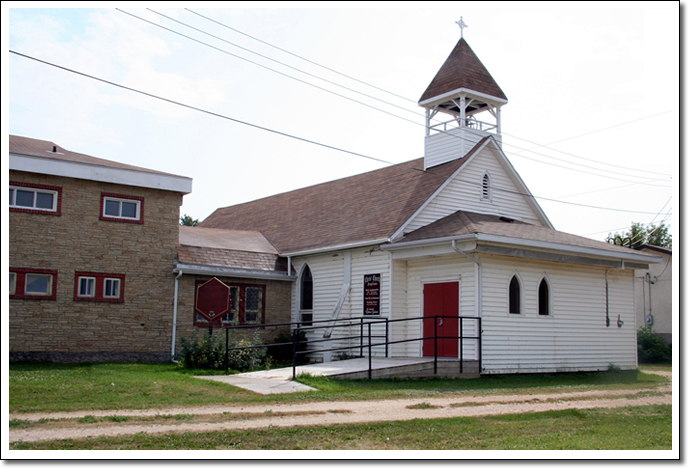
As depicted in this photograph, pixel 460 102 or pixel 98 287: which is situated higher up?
pixel 460 102

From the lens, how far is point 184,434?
8.73 metres

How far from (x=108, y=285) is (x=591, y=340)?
14880 mm

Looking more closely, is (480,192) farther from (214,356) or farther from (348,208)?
(214,356)

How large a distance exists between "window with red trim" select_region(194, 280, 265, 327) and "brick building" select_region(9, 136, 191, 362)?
211 cm

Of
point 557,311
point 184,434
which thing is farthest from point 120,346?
point 557,311

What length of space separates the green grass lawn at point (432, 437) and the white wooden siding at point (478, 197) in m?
10.8

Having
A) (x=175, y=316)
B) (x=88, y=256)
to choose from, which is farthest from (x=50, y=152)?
(x=175, y=316)

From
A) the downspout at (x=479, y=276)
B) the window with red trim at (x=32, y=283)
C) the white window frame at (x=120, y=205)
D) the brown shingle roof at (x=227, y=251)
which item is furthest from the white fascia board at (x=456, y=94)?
the window with red trim at (x=32, y=283)

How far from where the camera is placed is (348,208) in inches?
982

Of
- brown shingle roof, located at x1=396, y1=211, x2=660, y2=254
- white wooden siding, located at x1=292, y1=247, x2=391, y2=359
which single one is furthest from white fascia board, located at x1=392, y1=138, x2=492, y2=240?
white wooden siding, located at x1=292, y1=247, x2=391, y2=359

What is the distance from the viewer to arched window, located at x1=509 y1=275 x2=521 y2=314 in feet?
62.2

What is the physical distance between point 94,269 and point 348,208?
946 centimetres

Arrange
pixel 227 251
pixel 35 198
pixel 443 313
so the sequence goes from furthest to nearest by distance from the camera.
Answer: pixel 227 251
pixel 443 313
pixel 35 198
